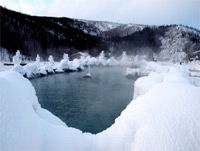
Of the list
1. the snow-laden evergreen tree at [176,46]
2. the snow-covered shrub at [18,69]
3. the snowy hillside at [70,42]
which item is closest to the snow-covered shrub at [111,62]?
the snowy hillside at [70,42]

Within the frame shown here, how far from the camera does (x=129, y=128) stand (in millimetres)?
2633

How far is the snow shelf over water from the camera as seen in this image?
2.03 meters

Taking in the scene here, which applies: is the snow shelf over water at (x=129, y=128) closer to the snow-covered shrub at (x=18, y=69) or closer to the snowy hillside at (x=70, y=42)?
the snow-covered shrub at (x=18, y=69)

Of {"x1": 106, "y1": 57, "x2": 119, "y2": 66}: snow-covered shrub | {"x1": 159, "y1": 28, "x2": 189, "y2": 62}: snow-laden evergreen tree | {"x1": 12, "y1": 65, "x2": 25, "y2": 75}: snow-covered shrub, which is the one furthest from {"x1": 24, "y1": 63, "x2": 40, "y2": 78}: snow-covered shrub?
{"x1": 159, "y1": 28, "x2": 189, "y2": 62}: snow-laden evergreen tree

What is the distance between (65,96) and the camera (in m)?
14.8

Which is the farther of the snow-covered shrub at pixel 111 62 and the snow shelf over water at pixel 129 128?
the snow-covered shrub at pixel 111 62

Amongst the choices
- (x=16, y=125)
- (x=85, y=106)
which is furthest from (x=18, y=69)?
(x=16, y=125)

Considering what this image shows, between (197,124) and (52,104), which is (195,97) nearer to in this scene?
(197,124)

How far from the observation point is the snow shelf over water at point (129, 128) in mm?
2025

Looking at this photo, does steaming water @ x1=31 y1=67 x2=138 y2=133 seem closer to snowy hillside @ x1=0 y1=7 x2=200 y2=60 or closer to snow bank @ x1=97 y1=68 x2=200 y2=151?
snow bank @ x1=97 y1=68 x2=200 y2=151

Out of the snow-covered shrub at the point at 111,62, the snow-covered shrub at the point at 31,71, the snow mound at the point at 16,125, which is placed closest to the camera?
the snow mound at the point at 16,125

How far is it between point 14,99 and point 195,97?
3191 millimetres

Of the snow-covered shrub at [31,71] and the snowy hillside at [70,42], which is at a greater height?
the snowy hillside at [70,42]

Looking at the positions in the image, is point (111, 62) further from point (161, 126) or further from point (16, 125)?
point (16, 125)
